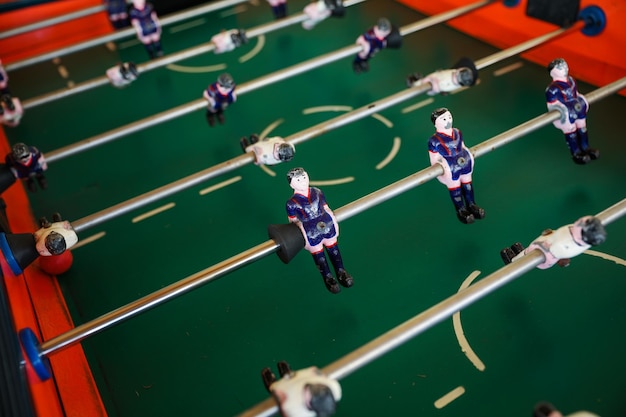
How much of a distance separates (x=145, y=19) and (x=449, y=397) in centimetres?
270

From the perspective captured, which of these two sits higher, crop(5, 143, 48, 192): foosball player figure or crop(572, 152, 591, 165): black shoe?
crop(5, 143, 48, 192): foosball player figure

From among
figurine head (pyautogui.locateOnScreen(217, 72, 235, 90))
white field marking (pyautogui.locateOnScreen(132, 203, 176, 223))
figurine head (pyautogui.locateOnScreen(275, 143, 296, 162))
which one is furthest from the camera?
white field marking (pyautogui.locateOnScreen(132, 203, 176, 223))

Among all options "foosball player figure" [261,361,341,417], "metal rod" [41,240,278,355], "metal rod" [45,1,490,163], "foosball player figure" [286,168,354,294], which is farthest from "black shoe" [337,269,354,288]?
"metal rod" [45,1,490,163]

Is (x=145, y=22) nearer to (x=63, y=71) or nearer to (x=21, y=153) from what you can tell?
(x=63, y=71)

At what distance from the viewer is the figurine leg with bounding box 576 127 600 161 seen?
2.68 m

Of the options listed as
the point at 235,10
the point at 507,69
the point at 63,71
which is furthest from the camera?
the point at 235,10

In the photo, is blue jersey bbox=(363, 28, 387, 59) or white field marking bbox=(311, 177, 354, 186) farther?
blue jersey bbox=(363, 28, 387, 59)

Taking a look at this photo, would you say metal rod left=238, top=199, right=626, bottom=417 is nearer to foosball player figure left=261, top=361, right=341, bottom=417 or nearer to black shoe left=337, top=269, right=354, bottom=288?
foosball player figure left=261, top=361, right=341, bottom=417

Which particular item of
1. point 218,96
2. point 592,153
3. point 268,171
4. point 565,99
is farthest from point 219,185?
point 592,153

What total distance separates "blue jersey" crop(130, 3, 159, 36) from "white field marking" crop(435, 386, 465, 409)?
2652 mm

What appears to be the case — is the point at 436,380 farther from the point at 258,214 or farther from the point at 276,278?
the point at 258,214

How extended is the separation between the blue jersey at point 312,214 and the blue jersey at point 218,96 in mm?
1025

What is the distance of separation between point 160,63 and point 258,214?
1.01m

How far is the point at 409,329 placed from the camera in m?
1.70
